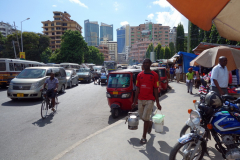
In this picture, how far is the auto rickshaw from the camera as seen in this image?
7.07 m

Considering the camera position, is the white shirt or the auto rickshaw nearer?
the white shirt

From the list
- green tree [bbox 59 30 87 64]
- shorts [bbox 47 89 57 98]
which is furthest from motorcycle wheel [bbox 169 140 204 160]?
green tree [bbox 59 30 87 64]

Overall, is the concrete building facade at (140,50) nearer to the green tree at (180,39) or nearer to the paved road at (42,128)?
the green tree at (180,39)

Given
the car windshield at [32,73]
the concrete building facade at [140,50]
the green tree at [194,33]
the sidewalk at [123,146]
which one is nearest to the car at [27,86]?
the car windshield at [32,73]

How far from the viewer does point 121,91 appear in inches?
279

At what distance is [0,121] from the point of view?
637 centimetres

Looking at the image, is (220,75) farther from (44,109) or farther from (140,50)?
(140,50)

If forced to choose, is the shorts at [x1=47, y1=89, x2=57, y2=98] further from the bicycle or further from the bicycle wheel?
the bicycle wheel

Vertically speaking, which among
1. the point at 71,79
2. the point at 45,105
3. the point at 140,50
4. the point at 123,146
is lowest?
the point at 123,146

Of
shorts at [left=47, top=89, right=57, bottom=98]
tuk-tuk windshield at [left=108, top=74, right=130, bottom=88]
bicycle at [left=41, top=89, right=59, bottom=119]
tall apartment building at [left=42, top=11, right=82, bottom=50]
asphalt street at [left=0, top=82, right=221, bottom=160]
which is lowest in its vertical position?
asphalt street at [left=0, top=82, right=221, bottom=160]

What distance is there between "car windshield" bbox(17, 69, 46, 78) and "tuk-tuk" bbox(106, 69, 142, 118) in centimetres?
541

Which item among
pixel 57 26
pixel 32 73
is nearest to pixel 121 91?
pixel 32 73

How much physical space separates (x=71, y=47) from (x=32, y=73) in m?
32.9

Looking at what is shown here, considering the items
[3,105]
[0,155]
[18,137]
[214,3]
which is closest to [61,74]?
[3,105]
